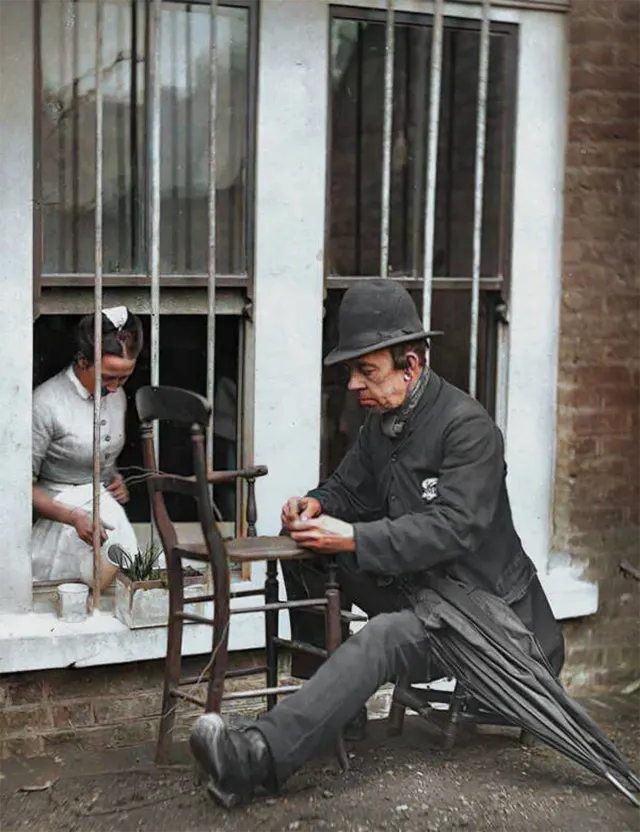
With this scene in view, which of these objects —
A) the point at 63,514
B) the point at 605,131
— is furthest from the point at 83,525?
the point at 605,131

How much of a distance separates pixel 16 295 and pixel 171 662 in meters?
1.66

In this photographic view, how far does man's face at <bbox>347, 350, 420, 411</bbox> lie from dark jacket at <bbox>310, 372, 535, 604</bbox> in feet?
0.31

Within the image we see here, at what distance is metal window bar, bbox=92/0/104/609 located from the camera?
5.95 m

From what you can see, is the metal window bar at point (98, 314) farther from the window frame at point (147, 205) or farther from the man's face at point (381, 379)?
the man's face at point (381, 379)

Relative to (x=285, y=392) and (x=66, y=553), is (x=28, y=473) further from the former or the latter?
(x=285, y=392)

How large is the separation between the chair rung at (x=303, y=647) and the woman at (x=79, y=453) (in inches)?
39.3

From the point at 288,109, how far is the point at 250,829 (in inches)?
123

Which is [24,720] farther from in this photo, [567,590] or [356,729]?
[567,590]

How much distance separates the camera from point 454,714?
5758mm

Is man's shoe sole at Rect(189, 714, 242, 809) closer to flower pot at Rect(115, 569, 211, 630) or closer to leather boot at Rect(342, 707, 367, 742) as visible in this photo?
leather boot at Rect(342, 707, 367, 742)

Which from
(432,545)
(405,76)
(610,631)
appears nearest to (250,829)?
(432,545)

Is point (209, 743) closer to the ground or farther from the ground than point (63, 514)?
closer to the ground

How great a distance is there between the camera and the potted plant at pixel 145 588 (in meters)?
6.16

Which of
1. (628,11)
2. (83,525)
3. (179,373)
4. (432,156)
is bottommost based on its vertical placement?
(83,525)
